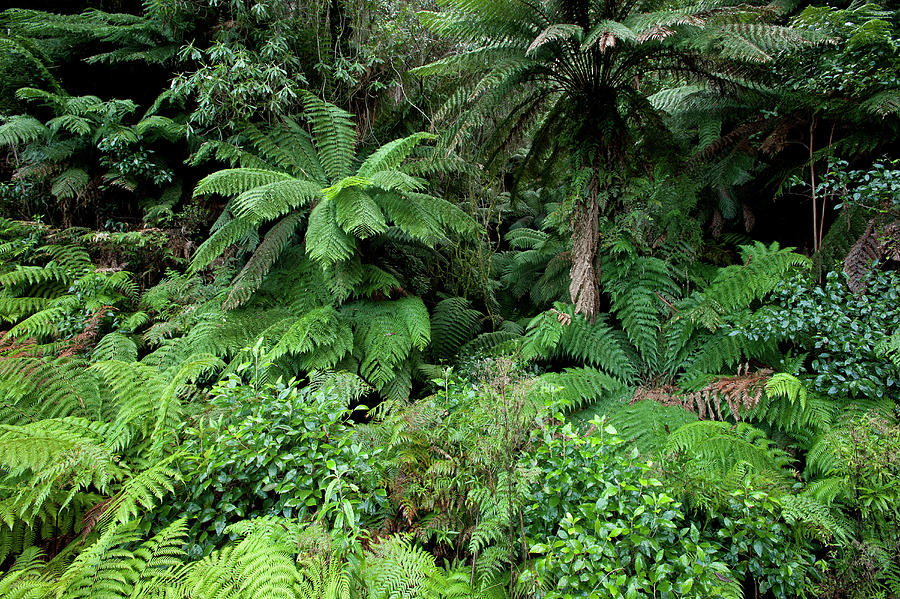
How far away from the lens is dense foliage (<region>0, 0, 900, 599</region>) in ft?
4.40

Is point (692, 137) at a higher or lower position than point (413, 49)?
lower

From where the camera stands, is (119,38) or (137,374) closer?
(137,374)

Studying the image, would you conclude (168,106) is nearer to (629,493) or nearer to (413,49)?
(413,49)

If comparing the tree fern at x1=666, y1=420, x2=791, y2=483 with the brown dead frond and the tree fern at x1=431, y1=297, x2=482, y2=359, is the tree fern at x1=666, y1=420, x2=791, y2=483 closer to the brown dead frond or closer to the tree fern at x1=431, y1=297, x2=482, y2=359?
the brown dead frond

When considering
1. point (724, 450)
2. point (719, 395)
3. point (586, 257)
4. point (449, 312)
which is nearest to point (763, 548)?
point (724, 450)

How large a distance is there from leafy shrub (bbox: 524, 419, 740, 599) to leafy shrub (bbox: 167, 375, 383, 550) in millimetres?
612

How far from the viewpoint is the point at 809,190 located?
9.14 feet

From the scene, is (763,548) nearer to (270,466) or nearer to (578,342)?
(578,342)

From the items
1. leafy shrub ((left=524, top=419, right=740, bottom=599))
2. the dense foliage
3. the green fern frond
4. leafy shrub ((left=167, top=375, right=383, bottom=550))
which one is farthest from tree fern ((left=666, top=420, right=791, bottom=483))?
the green fern frond

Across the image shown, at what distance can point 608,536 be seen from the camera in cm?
122

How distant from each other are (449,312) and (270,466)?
1870mm

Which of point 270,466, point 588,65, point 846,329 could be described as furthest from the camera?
point 588,65

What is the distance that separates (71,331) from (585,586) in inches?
131

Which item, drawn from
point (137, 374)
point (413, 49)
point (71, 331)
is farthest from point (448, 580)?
point (413, 49)
